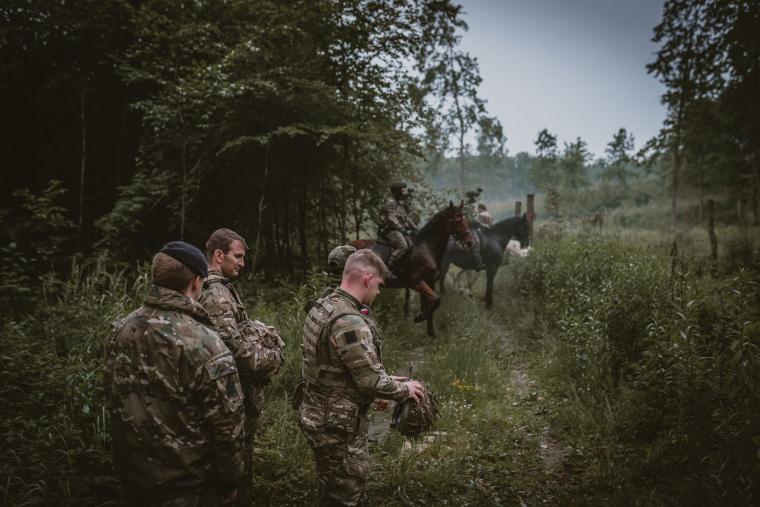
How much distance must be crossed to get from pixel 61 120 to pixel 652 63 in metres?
24.3

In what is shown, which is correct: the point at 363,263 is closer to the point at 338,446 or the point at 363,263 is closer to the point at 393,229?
the point at 338,446

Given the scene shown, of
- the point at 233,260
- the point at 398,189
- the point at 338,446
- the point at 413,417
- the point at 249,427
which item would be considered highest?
the point at 398,189

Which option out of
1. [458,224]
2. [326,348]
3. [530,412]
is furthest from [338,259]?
[458,224]

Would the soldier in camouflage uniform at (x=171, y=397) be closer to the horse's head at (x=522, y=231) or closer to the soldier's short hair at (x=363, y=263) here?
the soldier's short hair at (x=363, y=263)

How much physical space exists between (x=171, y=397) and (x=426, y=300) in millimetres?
7015

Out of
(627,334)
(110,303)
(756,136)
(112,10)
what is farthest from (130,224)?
(756,136)

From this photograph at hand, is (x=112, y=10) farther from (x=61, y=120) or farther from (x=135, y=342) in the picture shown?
(x=135, y=342)

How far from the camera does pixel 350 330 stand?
2.49 m

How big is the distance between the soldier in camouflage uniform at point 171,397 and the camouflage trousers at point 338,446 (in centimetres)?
56

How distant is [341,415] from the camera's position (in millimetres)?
2568

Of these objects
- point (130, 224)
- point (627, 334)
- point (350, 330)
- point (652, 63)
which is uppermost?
point (652, 63)

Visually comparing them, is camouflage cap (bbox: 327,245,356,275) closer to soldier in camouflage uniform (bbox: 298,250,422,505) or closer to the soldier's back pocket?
soldier in camouflage uniform (bbox: 298,250,422,505)

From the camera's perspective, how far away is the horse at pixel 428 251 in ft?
28.3

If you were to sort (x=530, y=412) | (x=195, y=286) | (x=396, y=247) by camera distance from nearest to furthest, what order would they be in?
(x=195, y=286), (x=530, y=412), (x=396, y=247)
